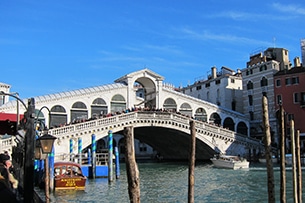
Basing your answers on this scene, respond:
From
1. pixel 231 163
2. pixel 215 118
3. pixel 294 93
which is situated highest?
pixel 294 93

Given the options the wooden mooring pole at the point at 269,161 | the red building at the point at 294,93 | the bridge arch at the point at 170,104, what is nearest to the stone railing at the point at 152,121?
the red building at the point at 294,93

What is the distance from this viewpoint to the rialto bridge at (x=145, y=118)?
2411cm

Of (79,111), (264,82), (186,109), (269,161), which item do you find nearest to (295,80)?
(264,82)

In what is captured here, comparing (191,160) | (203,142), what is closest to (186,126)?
(203,142)

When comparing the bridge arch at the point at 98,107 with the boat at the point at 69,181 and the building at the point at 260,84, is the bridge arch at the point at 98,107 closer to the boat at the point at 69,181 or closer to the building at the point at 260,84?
the building at the point at 260,84

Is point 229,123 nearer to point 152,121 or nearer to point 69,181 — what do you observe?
point 152,121

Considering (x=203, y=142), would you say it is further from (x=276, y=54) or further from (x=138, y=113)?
(x=276, y=54)

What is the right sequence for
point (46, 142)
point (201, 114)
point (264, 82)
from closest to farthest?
point (46, 142), point (264, 82), point (201, 114)

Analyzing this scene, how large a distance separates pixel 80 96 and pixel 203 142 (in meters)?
9.56

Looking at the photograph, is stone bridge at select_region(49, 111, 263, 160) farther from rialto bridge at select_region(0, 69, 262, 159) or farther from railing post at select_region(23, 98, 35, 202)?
railing post at select_region(23, 98, 35, 202)

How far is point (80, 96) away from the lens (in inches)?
1102

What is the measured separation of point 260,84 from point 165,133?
939 cm

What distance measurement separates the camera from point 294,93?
2888 centimetres

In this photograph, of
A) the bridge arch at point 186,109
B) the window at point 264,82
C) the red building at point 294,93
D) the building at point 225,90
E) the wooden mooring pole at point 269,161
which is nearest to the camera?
the wooden mooring pole at point 269,161
